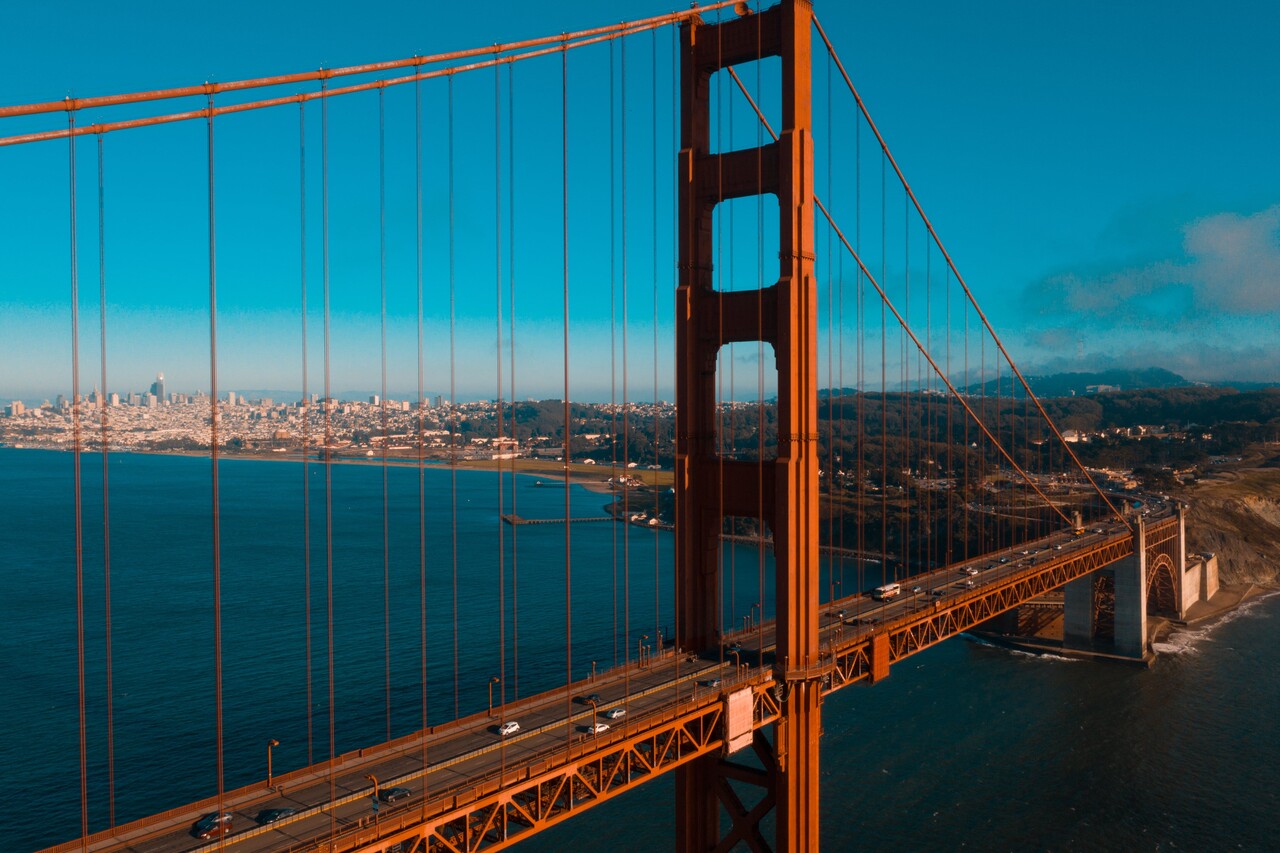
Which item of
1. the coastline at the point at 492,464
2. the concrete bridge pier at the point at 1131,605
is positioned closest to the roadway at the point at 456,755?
the concrete bridge pier at the point at 1131,605

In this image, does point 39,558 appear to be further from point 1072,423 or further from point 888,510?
point 1072,423

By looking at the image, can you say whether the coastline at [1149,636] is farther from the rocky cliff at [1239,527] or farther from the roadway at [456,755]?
the roadway at [456,755]

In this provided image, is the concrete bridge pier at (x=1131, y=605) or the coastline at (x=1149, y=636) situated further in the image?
the coastline at (x=1149, y=636)

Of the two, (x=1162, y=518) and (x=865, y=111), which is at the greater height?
(x=865, y=111)

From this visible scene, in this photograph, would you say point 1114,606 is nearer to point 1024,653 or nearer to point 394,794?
point 1024,653

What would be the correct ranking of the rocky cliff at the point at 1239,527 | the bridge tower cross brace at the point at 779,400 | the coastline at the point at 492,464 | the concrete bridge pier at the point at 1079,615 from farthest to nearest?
the coastline at the point at 492,464, the rocky cliff at the point at 1239,527, the concrete bridge pier at the point at 1079,615, the bridge tower cross brace at the point at 779,400

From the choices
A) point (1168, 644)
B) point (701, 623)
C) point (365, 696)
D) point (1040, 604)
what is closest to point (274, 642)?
point (365, 696)

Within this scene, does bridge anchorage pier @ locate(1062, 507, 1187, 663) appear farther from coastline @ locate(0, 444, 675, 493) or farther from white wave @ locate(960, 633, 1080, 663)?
coastline @ locate(0, 444, 675, 493)
